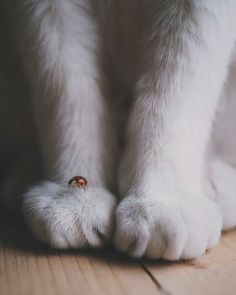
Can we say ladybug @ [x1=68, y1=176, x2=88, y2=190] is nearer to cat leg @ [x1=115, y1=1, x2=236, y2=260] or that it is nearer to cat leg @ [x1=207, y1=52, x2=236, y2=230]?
cat leg @ [x1=115, y1=1, x2=236, y2=260]

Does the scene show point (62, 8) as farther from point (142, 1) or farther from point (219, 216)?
point (219, 216)

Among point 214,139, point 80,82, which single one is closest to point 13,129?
point 80,82

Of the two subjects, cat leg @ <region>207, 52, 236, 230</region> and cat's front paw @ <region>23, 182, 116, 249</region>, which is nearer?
cat's front paw @ <region>23, 182, 116, 249</region>

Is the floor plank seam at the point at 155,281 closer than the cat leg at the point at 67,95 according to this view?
Yes

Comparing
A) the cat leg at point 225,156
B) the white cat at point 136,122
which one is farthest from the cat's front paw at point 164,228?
the cat leg at point 225,156

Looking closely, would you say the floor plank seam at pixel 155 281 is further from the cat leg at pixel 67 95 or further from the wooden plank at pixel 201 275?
the cat leg at pixel 67 95

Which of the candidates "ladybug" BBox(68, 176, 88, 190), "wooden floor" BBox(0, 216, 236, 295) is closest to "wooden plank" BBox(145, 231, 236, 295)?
"wooden floor" BBox(0, 216, 236, 295)
